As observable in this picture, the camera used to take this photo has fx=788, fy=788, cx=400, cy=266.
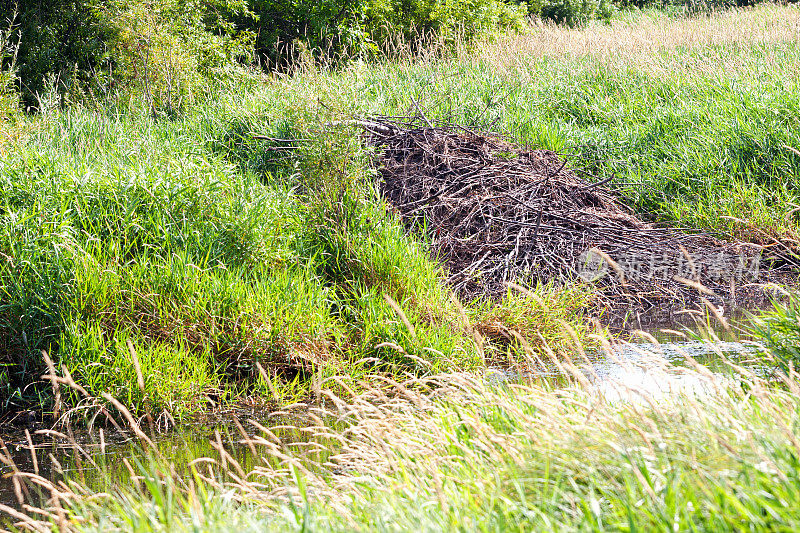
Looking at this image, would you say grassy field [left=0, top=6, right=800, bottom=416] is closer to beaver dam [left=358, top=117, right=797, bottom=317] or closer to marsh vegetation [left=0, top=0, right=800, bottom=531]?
marsh vegetation [left=0, top=0, right=800, bottom=531]

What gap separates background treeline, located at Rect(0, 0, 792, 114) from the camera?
10.5 meters

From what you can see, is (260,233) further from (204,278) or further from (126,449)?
(126,449)

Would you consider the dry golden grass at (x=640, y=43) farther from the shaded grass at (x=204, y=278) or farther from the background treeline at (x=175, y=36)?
the shaded grass at (x=204, y=278)

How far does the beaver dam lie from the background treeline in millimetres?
2936

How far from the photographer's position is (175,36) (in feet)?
38.2

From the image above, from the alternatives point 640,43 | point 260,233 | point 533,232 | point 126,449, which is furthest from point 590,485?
point 640,43

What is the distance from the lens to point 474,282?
279 inches

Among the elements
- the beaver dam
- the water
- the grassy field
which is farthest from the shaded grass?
the beaver dam

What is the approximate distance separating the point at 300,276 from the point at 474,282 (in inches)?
69.0

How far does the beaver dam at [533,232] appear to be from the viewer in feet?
23.8

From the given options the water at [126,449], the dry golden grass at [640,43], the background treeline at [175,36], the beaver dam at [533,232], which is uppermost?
the background treeline at [175,36]

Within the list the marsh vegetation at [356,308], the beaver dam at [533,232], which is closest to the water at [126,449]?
the marsh vegetation at [356,308]

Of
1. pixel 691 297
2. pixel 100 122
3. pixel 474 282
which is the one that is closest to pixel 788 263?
pixel 691 297

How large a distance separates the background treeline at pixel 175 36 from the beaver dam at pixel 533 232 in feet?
9.63
